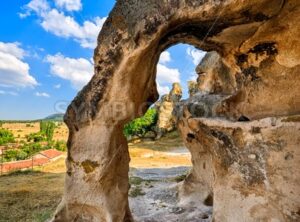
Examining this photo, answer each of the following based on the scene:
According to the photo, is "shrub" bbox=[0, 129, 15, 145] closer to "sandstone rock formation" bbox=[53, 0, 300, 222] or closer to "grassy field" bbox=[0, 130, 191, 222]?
"grassy field" bbox=[0, 130, 191, 222]

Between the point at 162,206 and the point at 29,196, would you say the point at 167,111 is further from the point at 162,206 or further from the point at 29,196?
the point at 162,206

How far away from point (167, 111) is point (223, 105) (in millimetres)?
28530

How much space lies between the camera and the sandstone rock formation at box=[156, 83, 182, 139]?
34500 millimetres

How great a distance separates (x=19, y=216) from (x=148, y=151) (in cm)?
1905

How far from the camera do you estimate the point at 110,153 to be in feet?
19.1

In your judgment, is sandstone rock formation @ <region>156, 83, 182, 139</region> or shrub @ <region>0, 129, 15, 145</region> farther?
shrub @ <region>0, 129, 15, 145</region>

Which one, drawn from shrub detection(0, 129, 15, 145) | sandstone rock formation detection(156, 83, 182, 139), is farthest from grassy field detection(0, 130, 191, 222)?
shrub detection(0, 129, 15, 145)

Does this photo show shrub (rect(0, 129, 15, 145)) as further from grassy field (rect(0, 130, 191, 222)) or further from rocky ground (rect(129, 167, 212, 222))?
rocky ground (rect(129, 167, 212, 222))

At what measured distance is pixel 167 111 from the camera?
1379 inches

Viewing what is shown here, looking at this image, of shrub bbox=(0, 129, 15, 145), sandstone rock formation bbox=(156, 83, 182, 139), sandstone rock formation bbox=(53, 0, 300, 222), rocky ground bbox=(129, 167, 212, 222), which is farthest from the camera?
shrub bbox=(0, 129, 15, 145)

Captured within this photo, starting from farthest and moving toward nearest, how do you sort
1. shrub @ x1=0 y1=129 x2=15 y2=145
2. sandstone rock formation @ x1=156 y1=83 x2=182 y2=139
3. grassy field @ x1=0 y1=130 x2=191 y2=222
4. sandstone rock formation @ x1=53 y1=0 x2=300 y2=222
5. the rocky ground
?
shrub @ x1=0 y1=129 x2=15 y2=145, sandstone rock formation @ x1=156 y1=83 x2=182 y2=139, grassy field @ x1=0 y1=130 x2=191 y2=222, the rocky ground, sandstone rock formation @ x1=53 y1=0 x2=300 y2=222

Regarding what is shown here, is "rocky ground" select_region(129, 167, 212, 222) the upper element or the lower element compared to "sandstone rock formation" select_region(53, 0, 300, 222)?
lower

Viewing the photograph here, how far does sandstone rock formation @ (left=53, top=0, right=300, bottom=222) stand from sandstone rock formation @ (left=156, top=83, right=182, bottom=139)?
28036 millimetres

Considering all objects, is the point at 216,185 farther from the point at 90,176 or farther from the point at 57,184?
the point at 57,184
